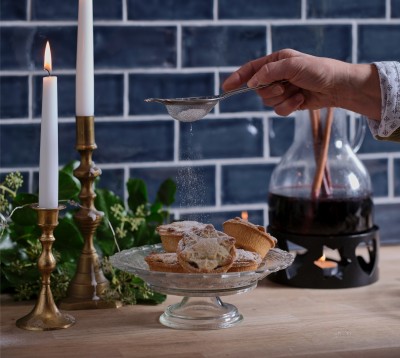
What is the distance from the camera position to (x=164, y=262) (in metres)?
1.43

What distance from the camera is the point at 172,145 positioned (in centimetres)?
210

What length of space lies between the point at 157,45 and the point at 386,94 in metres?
0.62

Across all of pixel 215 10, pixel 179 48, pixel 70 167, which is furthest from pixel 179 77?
pixel 70 167

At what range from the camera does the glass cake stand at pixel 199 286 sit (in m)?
1.40

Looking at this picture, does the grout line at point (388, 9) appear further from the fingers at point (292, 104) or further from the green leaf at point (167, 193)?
the green leaf at point (167, 193)

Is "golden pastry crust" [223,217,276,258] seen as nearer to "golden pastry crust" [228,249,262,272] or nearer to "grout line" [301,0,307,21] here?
"golden pastry crust" [228,249,262,272]

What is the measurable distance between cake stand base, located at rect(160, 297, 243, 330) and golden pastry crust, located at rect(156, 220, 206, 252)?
95mm

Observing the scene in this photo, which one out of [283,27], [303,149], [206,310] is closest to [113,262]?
[206,310]

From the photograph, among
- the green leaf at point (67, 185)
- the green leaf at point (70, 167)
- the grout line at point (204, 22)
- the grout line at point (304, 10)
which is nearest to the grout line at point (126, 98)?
the grout line at point (204, 22)

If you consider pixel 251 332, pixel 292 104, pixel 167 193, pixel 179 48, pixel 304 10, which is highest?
pixel 304 10

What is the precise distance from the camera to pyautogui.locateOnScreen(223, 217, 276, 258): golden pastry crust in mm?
1497

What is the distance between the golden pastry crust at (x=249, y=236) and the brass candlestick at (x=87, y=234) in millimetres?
254

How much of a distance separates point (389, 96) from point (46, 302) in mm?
732

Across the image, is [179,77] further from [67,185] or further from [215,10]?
[67,185]
